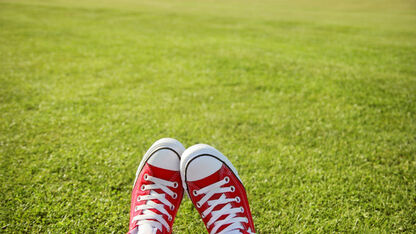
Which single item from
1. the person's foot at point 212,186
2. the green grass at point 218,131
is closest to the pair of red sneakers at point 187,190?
the person's foot at point 212,186

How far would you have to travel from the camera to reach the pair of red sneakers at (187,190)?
1423mm

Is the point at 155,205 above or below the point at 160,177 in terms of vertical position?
below

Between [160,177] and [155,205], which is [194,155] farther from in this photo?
[155,205]

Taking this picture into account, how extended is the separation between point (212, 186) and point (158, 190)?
363 mm

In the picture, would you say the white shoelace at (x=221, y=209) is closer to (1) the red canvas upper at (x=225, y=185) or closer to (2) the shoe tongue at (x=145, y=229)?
(1) the red canvas upper at (x=225, y=185)

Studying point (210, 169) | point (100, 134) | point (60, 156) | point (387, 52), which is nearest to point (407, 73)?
point (387, 52)

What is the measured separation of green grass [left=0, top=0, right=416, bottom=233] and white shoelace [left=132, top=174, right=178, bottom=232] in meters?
0.15

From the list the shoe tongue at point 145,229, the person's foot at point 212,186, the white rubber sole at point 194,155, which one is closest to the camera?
the shoe tongue at point 145,229

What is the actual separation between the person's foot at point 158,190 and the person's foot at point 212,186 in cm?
9

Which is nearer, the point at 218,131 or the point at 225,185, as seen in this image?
the point at 225,185

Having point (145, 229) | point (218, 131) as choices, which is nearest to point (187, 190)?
point (145, 229)

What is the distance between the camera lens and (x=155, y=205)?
1.50m

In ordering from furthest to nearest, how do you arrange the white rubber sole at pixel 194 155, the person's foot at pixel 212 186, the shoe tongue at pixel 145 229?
the white rubber sole at pixel 194 155 < the person's foot at pixel 212 186 < the shoe tongue at pixel 145 229

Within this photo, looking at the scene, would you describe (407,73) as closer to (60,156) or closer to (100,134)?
(100,134)
